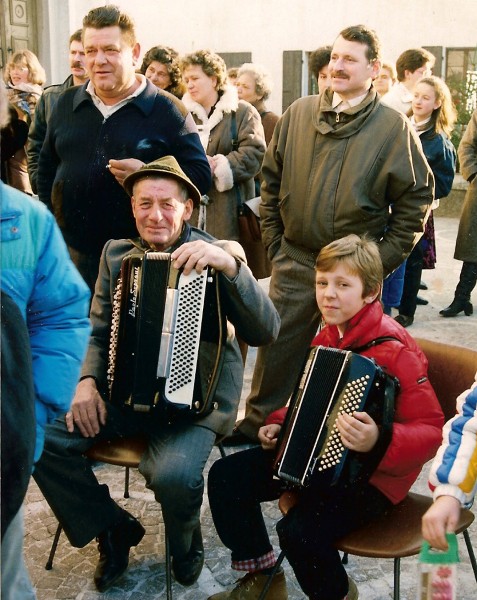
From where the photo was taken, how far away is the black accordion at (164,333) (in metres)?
2.90

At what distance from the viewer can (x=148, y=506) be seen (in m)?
3.79

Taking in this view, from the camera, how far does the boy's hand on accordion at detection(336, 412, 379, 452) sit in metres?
2.55

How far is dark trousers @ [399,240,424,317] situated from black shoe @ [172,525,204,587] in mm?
3726

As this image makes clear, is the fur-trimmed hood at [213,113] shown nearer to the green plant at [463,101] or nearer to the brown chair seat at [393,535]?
the brown chair seat at [393,535]

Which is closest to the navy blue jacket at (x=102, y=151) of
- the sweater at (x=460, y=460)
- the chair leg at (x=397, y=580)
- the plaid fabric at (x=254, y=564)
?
the plaid fabric at (x=254, y=564)

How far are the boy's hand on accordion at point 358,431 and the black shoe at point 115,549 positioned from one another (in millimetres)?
1083

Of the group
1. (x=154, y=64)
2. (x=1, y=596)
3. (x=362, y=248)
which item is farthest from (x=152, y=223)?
(x=154, y=64)

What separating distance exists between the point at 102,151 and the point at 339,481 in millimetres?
1981

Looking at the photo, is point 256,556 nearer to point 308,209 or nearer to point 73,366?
point 73,366

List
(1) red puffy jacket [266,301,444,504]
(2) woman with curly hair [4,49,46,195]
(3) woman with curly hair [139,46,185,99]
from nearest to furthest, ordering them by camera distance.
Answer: (1) red puffy jacket [266,301,444,504] → (3) woman with curly hair [139,46,185,99] → (2) woman with curly hair [4,49,46,195]

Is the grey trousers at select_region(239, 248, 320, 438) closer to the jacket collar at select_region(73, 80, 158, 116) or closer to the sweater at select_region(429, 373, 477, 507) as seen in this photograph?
the jacket collar at select_region(73, 80, 158, 116)

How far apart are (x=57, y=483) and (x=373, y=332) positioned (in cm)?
124

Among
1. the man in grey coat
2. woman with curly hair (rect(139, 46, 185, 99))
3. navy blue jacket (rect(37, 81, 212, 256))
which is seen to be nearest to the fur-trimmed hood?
woman with curly hair (rect(139, 46, 185, 99))

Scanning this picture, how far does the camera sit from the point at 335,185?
394 cm
